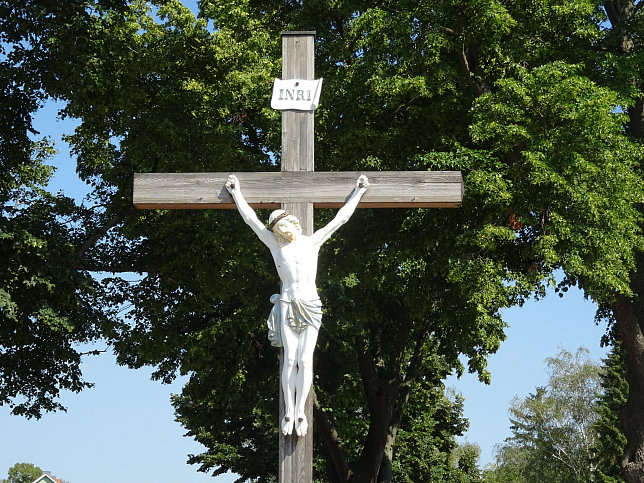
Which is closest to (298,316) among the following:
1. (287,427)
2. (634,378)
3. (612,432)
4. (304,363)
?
(304,363)

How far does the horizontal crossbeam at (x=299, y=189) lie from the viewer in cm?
744

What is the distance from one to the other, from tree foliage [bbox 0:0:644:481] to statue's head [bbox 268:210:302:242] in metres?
8.20

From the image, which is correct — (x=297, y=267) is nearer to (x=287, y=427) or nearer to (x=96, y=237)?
(x=287, y=427)

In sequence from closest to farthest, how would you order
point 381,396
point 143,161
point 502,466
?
1. point 143,161
2. point 381,396
3. point 502,466

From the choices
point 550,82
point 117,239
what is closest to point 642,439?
point 550,82

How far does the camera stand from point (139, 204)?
25.1ft

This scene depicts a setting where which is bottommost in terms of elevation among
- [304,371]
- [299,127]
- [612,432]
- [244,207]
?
[304,371]

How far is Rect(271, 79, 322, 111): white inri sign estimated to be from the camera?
24.9ft

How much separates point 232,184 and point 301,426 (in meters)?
1.84

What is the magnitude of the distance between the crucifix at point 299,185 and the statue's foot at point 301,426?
135cm

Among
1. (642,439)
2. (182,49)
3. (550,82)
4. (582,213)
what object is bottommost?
(642,439)

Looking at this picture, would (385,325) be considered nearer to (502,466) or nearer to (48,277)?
(48,277)

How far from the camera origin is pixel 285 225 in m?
7.04

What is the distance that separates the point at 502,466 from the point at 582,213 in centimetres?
3861
